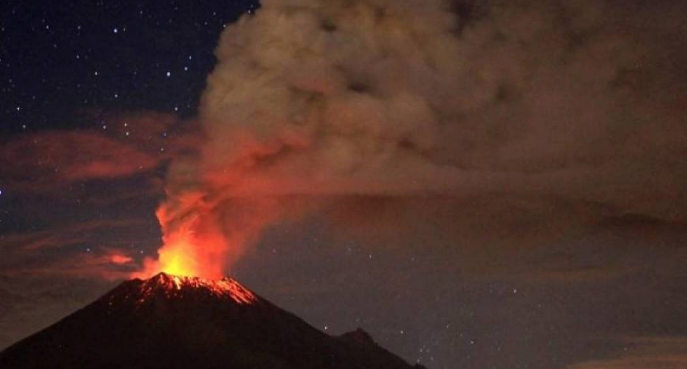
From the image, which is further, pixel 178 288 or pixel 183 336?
pixel 178 288

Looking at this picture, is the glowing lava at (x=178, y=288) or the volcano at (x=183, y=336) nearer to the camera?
the volcano at (x=183, y=336)

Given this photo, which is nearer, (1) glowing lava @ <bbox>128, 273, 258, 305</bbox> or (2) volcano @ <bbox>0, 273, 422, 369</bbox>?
(2) volcano @ <bbox>0, 273, 422, 369</bbox>

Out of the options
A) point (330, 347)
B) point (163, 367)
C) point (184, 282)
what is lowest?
point (163, 367)

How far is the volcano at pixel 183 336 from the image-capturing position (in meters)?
98.2

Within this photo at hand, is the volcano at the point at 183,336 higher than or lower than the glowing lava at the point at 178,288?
lower

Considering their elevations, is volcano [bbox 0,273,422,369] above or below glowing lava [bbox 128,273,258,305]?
below

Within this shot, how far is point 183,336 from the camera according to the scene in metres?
105

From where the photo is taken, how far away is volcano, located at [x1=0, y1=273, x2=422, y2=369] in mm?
98250

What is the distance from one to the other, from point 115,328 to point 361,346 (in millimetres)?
42849

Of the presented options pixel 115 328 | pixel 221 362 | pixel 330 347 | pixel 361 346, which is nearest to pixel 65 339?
pixel 115 328

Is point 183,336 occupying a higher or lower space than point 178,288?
lower

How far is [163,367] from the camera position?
93.6 metres

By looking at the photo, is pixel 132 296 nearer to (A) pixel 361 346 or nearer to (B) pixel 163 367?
(B) pixel 163 367

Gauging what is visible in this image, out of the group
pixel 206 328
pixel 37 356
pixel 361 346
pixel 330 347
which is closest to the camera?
pixel 37 356
